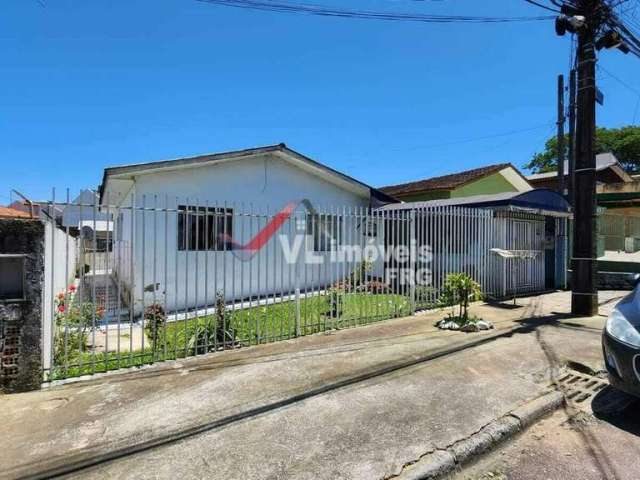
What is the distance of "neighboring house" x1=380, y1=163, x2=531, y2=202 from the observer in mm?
18359

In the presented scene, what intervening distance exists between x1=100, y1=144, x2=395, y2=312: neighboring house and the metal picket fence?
74 mm

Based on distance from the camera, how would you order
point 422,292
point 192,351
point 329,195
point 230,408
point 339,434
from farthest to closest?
point 329,195
point 422,292
point 192,351
point 230,408
point 339,434

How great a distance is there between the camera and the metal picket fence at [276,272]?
5898mm

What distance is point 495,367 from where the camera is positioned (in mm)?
5109

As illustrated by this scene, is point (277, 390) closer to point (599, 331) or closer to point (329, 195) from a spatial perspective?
point (599, 331)

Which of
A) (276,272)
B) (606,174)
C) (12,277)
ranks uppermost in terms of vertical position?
(606,174)

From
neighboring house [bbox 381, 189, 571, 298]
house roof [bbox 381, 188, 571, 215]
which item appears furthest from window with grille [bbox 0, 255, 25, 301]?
house roof [bbox 381, 188, 571, 215]

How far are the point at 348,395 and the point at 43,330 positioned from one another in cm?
331

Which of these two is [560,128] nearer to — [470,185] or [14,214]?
[470,185]

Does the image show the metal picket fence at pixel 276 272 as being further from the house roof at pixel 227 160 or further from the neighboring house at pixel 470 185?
the neighboring house at pixel 470 185

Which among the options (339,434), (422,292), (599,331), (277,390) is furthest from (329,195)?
(339,434)

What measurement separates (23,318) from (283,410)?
282cm

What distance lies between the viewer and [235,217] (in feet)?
32.4

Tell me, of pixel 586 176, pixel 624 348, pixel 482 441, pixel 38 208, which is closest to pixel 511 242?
pixel 586 176
